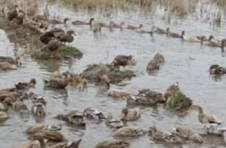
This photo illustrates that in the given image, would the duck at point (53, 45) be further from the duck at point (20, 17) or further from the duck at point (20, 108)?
the duck at point (20, 108)

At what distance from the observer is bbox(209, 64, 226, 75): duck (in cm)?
1844

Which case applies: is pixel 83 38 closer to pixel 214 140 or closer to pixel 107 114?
pixel 107 114

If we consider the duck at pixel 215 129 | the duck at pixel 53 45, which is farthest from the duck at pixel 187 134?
the duck at pixel 53 45

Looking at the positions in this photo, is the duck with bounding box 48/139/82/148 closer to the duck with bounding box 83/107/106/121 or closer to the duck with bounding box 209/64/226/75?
the duck with bounding box 83/107/106/121

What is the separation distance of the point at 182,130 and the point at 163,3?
22.2 meters

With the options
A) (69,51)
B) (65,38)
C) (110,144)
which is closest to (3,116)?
(110,144)

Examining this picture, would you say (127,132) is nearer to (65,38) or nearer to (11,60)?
(11,60)

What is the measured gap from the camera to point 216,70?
18.4m

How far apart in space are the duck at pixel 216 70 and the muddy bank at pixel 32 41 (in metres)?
4.35

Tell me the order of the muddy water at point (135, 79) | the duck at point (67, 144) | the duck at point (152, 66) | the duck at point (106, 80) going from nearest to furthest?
the duck at point (67, 144), the muddy water at point (135, 79), the duck at point (106, 80), the duck at point (152, 66)

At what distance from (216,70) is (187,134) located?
6816 mm

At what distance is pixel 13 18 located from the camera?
23.9m

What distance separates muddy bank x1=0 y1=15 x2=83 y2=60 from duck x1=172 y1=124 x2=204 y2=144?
7779 mm

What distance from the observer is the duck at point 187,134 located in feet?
39.1
